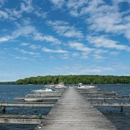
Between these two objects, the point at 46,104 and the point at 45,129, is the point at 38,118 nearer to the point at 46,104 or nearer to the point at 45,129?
the point at 45,129

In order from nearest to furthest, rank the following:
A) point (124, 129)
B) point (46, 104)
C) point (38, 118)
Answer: point (38, 118), point (124, 129), point (46, 104)

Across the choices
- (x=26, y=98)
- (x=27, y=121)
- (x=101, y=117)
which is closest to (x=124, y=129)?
(x=101, y=117)

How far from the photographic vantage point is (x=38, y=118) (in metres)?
15.7

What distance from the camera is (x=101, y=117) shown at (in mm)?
13875

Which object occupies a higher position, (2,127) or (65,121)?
(65,121)

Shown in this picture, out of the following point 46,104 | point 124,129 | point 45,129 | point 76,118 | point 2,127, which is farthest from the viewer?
point 46,104

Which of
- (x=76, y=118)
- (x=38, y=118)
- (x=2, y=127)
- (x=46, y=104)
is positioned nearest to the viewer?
(x=76, y=118)

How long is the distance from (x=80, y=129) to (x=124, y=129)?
10.1 m

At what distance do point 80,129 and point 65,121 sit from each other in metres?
1.87

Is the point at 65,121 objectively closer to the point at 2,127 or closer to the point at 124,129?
the point at 124,129

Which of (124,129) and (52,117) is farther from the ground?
(52,117)

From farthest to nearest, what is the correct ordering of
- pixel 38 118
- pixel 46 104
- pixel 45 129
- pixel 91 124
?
pixel 46 104
pixel 38 118
pixel 91 124
pixel 45 129

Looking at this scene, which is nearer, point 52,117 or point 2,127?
point 52,117

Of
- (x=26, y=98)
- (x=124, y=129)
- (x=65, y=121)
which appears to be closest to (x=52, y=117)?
(x=65, y=121)
